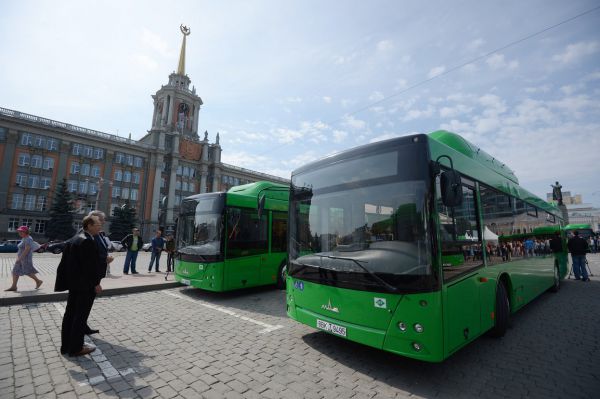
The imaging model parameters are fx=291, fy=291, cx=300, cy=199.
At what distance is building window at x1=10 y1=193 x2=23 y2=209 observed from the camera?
44.5 metres

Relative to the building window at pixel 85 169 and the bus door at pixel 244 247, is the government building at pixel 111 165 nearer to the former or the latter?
the building window at pixel 85 169

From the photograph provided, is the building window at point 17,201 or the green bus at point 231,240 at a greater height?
the building window at point 17,201

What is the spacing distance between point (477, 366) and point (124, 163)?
64.5 meters

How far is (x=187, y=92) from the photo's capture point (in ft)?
230

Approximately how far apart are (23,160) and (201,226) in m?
56.2

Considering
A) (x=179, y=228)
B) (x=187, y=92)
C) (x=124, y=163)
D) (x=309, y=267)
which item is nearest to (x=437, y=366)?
(x=309, y=267)

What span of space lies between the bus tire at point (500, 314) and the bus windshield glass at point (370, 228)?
266cm

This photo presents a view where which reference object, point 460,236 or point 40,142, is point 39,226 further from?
point 460,236

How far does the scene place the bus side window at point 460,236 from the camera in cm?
360

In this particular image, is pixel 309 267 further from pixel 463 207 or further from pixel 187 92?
pixel 187 92

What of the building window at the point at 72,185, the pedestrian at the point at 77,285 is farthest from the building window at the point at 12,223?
the pedestrian at the point at 77,285

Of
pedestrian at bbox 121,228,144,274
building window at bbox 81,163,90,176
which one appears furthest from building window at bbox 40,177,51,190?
pedestrian at bbox 121,228,144,274

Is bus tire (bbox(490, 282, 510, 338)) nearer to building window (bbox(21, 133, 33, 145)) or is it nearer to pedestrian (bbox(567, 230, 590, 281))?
pedestrian (bbox(567, 230, 590, 281))

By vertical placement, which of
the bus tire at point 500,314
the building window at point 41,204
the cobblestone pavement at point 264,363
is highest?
the building window at point 41,204
